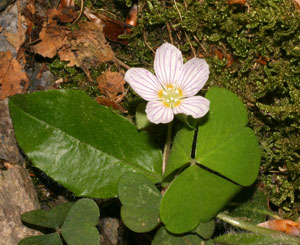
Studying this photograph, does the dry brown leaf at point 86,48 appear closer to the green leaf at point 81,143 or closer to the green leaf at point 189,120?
the green leaf at point 81,143

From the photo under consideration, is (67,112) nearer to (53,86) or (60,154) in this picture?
(60,154)

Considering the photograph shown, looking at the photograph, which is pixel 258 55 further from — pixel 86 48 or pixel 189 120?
pixel 86 48

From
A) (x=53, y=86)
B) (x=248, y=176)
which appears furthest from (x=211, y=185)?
(x=53, y=86)

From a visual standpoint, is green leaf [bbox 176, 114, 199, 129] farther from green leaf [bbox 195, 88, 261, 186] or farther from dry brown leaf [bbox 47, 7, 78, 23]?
dry brown leaf [bbox 47, 7, 78, 23]

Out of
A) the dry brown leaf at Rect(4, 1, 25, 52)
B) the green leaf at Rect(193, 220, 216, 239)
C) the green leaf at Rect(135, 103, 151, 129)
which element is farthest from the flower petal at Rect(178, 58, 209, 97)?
the dry brown leaf at Rect(4, 1, 25, 52)

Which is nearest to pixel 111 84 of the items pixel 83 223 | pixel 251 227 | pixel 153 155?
pixel 153 155

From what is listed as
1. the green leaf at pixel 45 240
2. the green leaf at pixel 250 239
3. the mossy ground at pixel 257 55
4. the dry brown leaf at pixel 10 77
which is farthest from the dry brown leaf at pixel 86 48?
the green leaf at pixel 250 239
